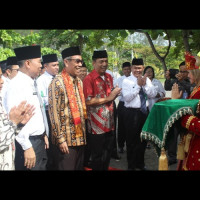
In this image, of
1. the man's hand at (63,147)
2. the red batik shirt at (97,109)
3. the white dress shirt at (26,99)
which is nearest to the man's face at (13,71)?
the red batik shirt at (97,109)

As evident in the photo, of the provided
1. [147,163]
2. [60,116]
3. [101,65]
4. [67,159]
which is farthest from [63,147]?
[147,163]

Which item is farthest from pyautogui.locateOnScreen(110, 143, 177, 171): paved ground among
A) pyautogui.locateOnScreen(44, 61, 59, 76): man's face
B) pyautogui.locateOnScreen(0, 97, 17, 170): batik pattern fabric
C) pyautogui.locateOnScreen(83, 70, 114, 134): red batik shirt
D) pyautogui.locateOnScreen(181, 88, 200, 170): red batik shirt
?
pyautogui.locateOnScreen(0, 97, 17, 170): batik pattern fabric

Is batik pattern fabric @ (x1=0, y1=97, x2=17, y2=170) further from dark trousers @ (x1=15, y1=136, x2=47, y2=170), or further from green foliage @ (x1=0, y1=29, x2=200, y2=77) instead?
green foliage @ (x1=0, y1=29, x2=200, y2=77)

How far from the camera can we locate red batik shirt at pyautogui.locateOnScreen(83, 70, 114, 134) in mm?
3580

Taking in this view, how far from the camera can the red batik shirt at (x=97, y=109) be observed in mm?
3580

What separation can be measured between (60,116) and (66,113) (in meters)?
0.08

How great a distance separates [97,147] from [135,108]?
3.27 ft

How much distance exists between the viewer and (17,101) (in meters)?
2.73

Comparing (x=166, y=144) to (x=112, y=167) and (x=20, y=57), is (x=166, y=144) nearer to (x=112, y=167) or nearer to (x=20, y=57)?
(x=20, y=57)

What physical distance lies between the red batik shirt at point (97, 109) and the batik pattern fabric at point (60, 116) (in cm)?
46

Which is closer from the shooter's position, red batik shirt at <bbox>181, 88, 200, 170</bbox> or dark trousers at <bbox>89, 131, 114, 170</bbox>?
red batik shirt at <bbox>181, 88, 200, 170</bbox>

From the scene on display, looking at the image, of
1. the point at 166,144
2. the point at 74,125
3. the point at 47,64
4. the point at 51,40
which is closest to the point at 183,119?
the point at 166,144

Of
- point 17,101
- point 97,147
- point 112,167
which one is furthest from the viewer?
point 112,167

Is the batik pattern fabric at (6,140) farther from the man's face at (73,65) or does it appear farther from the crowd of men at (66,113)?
the man's face at (73,65)
